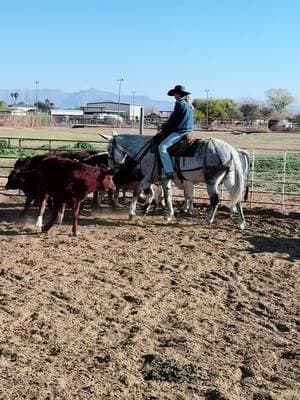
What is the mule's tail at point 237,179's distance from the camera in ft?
35.0

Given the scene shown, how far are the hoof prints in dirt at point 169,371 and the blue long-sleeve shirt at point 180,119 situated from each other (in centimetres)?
655

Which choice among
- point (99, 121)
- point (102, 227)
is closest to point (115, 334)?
point (102, 227)

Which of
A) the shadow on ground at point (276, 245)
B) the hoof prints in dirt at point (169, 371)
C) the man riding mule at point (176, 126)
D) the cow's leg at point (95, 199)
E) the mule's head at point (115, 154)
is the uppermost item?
the man riding mule at point (176, 126)

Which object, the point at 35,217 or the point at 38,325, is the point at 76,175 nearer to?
the point at 35,217

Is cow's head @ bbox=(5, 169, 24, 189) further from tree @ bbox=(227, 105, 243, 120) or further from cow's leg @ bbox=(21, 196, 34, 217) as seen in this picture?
tree @ bbox=(227, 105, 243, 120)

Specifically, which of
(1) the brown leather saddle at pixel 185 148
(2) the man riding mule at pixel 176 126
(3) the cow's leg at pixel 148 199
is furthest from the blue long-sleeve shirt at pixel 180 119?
(3) the cow's leg at pixel 148 199

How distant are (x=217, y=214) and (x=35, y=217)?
3717 mm

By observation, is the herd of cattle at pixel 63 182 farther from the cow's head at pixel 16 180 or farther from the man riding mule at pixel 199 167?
the man riding mule at pixel 199 167

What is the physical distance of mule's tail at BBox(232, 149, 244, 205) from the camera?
10.7 meters

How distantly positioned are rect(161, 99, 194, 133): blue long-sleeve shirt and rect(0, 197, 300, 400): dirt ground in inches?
78.8

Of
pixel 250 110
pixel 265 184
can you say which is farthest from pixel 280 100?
pixel 265 184

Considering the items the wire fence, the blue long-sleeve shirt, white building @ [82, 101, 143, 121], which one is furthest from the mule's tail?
white building @ [82, 101, 143, 121]

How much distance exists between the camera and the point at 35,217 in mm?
11250

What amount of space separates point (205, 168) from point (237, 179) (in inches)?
24.5
